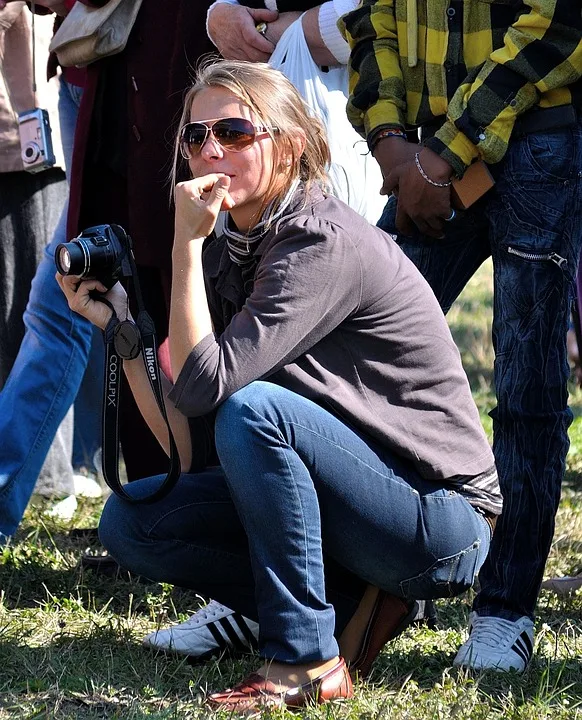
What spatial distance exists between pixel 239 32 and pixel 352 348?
1119 mm

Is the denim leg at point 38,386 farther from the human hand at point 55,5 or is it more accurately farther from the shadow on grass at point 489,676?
the shadow on grass at point 489,676

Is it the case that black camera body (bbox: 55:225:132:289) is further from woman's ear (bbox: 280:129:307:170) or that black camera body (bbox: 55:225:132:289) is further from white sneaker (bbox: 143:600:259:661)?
white sneaker (bbox: 143:600:259:661)

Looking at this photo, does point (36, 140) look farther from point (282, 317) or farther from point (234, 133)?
point (282, 317)

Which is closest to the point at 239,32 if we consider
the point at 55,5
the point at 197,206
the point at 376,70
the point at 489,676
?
the point at 376,70

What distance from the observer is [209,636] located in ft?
9.01

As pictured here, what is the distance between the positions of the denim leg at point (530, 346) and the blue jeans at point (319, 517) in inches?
9.1

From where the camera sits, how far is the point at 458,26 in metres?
2.68

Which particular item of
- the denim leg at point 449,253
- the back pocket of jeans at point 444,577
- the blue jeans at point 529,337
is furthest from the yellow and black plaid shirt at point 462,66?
the back pocket of jeans at point 444,577

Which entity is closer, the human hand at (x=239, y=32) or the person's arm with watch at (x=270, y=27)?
the person's arm with watch at (x=270, y=27)

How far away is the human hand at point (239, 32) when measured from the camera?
10.3 feet

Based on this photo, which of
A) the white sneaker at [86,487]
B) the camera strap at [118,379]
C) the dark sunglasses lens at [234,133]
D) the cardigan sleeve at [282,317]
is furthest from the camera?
the white sneaker at [86,487]

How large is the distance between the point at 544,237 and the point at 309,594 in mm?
897

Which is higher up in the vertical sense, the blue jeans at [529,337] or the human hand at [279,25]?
the human hand at [279,25]

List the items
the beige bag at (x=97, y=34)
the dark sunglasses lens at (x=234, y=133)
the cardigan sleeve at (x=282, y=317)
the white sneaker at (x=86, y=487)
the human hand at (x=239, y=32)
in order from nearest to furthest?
the cardigan sleeve at (x=282, y=317) → the dark sunglasses lens at (x=234, y=133) → the human hand at (x=239, y=32) → the beige bag at (x=97, y=34) → the white sneaker at (x=86, y=487)
